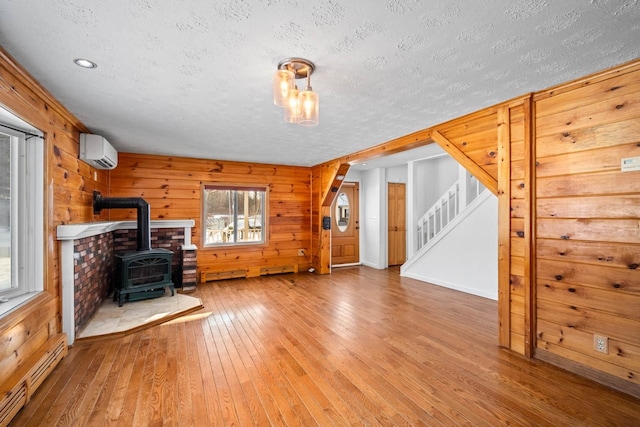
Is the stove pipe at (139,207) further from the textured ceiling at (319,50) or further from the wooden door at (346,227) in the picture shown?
the wooden door at (346,227)

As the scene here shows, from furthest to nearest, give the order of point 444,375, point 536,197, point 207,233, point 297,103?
point 207,233, point 536,197, point 444,375, point 297,103

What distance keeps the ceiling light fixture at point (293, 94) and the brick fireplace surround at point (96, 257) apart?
2.40 metres

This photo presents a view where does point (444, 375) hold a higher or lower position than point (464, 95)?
lower

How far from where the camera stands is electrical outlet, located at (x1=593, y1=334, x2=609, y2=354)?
2139mm

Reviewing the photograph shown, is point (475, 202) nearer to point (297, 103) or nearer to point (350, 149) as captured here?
point (350, 149)

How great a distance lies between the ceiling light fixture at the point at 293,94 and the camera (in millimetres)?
1878

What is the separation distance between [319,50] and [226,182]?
430cm

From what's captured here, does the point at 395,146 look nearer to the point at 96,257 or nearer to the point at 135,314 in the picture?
the point at 135,314

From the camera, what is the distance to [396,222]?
7.12 meters

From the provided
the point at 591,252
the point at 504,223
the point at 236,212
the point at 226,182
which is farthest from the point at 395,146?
the point at 236,212

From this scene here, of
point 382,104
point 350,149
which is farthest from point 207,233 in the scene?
point 382,104

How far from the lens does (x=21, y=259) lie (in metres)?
2.38

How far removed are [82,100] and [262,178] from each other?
3.52 m

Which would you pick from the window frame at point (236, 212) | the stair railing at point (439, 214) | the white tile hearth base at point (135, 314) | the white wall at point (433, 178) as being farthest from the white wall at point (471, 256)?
the white tile hearth base at point (135, 314)
